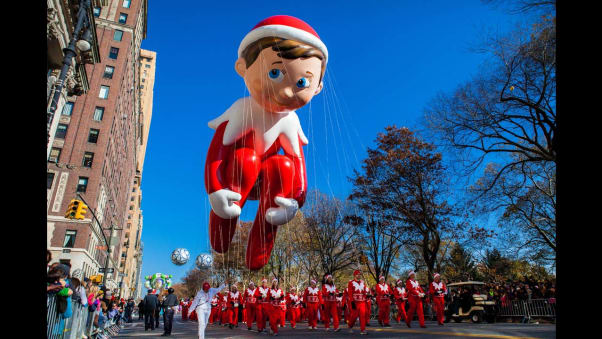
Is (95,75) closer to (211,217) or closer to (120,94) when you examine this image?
(120,94)

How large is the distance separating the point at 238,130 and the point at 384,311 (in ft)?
28.6

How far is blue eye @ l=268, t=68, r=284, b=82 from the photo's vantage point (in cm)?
719

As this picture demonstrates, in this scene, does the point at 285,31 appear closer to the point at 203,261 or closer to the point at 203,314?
the point at 203,314

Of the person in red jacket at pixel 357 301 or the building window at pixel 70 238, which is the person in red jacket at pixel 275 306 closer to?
the person in red jacket at pixel 357 301

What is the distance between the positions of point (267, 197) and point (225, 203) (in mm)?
1017

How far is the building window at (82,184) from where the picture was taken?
35.2 m

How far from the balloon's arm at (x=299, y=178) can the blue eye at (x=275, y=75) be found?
1.76m

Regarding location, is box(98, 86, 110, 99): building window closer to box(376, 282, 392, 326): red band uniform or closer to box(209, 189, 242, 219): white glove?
box(376, 282, 392, 326): red band uniform

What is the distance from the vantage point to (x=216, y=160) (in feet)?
25.0

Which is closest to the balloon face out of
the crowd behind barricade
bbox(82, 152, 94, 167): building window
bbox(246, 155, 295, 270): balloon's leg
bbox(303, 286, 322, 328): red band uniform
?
the crowd behind barricade

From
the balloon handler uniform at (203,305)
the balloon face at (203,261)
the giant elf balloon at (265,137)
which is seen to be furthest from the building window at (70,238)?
the giant elf balloon at (265,137)

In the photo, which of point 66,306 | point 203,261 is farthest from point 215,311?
point 66,306

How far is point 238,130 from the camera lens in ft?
25.9
